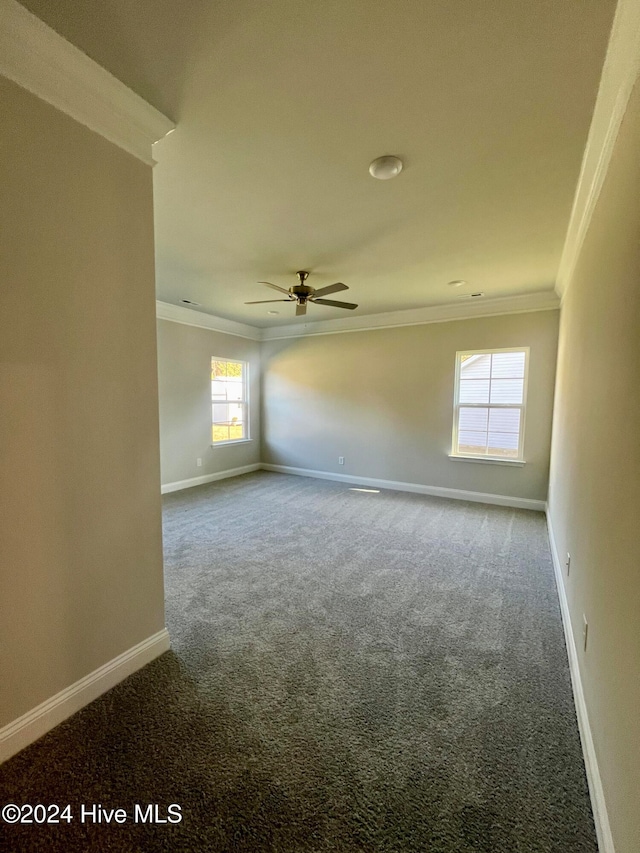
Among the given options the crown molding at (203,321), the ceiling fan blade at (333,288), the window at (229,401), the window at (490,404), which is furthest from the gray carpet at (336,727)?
the crown molding at (203,321)

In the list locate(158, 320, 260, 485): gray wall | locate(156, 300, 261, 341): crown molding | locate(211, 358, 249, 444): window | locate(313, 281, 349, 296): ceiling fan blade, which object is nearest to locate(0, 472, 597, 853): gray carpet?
locate(313, 281, 349, 296): ceiling fan blade

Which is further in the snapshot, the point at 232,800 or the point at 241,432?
the point at 241,432

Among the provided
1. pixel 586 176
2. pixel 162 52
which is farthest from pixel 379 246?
pixel 162 52

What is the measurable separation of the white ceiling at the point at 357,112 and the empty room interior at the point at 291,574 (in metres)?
0.01

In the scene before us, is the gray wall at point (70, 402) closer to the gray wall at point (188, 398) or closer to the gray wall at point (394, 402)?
the gray wall at point (188, 398)

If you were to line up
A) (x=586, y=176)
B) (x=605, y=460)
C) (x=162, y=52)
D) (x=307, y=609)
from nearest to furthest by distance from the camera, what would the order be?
(x=162, y=52) → (x=605, y=460) → (x=586, y=176) → (x=307, y=609)

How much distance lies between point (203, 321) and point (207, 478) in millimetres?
2487

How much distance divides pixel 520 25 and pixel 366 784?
8.71ft

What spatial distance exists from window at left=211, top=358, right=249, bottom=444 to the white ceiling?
3090 mm

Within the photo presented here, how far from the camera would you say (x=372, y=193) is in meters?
2.17

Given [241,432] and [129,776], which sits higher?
[241,432]

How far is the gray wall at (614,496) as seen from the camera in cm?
98

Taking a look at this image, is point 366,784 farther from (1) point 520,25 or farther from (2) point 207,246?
(2) point 207,246

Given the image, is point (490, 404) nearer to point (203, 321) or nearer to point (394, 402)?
point (394, 402)
